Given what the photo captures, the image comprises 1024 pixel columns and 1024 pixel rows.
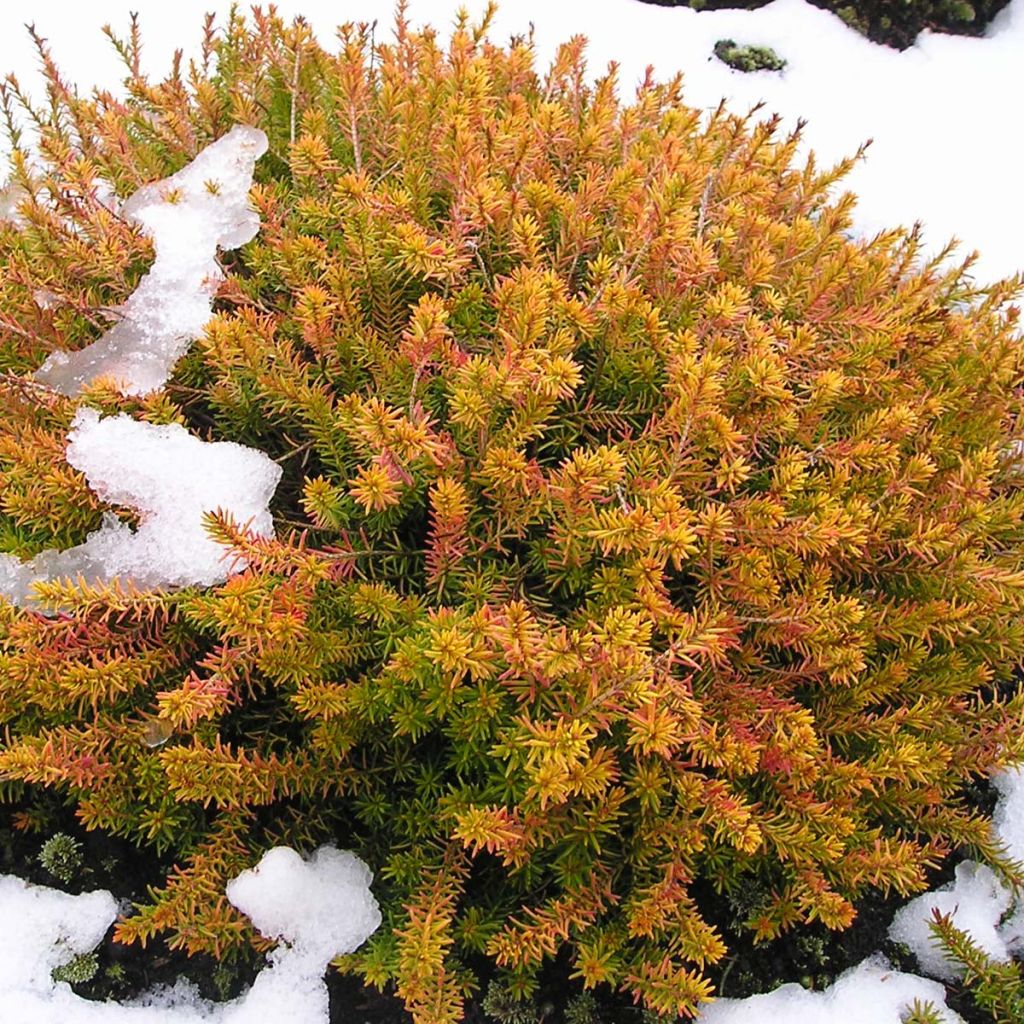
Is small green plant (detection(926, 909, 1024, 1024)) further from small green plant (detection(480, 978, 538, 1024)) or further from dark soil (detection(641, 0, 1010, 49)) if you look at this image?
dark soil (detection(641, 0, 1010, 49))

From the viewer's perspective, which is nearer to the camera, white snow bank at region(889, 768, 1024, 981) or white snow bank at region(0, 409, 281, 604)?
white snow bank at region(0, 409, 281, 604)

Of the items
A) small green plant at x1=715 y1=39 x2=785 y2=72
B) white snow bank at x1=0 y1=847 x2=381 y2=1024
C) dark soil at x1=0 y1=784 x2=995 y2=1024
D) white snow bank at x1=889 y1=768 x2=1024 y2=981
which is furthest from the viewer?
small green plant at x1=715 y1=39 x2=785 y2=72

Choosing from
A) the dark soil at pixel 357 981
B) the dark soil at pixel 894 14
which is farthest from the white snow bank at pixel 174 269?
the dark soil at pixel 894 14

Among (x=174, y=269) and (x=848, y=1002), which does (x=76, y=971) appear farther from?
(x=848, y=1002)

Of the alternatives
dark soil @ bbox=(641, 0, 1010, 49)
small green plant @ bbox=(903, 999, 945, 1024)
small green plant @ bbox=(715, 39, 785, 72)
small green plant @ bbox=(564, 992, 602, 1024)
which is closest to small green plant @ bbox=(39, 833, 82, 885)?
small green plant @ bbox=(564, 992, 602, 1024)

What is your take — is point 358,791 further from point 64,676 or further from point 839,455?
point 839,455

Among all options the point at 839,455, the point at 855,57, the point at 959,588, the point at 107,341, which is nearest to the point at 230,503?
the point at 107,341
